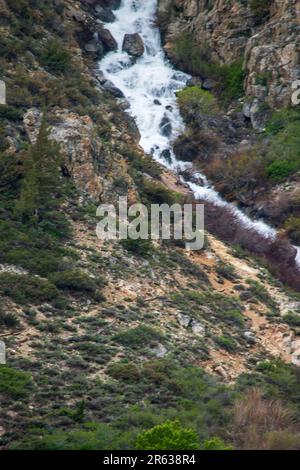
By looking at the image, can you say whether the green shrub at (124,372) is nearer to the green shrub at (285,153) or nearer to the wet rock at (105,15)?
the green shrub at (285,153)

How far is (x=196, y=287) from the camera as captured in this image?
2908cm

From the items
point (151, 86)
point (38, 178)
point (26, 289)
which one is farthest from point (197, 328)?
point (151, 86)

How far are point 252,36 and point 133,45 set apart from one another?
783 cm

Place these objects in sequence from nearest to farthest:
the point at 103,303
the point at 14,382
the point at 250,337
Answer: the point at 14,382, the point at 103,303, the point at 250,337

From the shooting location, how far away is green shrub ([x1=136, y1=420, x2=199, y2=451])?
15.8m

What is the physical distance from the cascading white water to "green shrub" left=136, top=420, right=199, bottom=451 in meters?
22.5

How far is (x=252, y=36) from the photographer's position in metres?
48.4

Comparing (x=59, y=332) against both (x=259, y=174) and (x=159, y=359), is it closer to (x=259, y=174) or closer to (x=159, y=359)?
(x=159, y=359)

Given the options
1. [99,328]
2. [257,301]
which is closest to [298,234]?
[257,301]

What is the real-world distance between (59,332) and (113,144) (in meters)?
14.7

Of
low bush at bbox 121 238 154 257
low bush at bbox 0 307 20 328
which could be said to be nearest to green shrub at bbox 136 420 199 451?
low bush at bbox 0 307 20 328

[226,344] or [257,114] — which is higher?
[257,114]

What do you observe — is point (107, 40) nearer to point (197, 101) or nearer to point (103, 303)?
point (197, 101)

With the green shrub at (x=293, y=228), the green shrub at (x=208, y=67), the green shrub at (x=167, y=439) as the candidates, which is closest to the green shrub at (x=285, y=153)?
the green shrub at (x=293, y=228)
